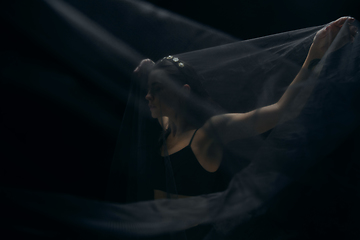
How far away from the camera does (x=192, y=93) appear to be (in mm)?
800

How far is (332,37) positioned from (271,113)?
1.25 feet

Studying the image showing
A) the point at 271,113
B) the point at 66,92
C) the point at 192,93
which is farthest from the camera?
the point at 66,92

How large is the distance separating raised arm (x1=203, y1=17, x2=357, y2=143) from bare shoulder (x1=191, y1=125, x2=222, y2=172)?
23 mm

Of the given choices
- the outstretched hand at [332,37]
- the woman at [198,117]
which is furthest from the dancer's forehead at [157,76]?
the outstretched hand at [332,37]

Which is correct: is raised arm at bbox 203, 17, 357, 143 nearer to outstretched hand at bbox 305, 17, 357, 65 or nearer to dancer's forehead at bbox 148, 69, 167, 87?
outstretched hand at bbox 305, 17, 357, 65

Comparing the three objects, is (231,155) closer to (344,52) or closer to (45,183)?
(344,52)

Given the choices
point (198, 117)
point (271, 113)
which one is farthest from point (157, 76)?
point (271, 113)

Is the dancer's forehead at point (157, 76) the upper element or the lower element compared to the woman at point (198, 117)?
upper

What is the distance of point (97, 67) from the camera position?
901 millimetres

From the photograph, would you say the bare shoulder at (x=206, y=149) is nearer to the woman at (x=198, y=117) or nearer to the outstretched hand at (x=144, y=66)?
the woman at (x=198, y=117)

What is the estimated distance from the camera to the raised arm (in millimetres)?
682

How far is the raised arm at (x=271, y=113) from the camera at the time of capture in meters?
0.68

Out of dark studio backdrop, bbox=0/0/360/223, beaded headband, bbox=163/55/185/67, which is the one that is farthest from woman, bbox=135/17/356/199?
→ dark studio backdrop, bbox=0/0/360/223

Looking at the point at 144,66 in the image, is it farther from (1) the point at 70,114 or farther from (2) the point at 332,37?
(2) the point at 332,37
